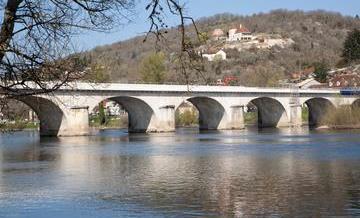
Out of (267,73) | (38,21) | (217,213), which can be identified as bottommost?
(217,213)

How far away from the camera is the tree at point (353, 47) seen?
120m

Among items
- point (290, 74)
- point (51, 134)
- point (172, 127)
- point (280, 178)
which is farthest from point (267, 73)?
point (280, 178)

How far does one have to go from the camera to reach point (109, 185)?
766 inches

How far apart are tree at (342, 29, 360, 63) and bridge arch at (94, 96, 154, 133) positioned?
6633 centimetres

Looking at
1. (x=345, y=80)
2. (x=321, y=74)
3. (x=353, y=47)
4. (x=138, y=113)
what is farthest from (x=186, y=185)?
(x=353, y=47)

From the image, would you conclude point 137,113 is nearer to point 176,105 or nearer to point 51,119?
point 176,105

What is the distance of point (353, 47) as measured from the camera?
12131 centimetres

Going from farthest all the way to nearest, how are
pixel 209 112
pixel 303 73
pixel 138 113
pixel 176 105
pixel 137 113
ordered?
pixel 303 73
pixel 209 112
pixel 176 105
pixel 137 113
pixel 138 113

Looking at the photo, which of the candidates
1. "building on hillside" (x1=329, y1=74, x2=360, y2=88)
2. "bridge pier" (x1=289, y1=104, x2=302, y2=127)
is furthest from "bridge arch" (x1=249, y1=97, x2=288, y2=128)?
"building on hillside" (x1=329, y1=74, x2=360, y2=88)

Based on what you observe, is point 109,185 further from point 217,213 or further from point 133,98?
point 133,98

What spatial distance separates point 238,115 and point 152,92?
1280 cm

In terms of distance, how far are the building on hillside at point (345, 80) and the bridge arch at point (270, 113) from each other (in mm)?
27735

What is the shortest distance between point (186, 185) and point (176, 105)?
1894 inches

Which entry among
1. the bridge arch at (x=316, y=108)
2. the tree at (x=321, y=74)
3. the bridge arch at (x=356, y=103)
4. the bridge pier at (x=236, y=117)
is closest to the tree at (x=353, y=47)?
the tree at (x=321, y=74)
